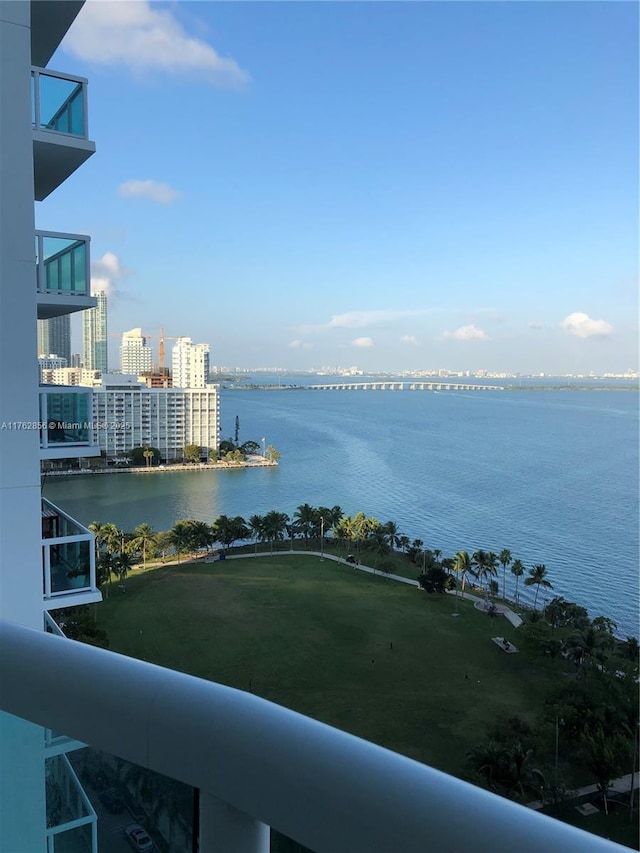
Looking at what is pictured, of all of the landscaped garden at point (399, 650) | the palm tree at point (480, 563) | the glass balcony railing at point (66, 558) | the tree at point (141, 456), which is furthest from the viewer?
the tree at point (141, 456)

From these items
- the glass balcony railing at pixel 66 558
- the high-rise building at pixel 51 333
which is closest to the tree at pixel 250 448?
the high-rise building at pixel 51 333

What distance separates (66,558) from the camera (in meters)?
2.05

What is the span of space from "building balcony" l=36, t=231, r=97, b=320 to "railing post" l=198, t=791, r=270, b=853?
181 centimetres

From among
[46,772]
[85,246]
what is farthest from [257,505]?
[46,772]

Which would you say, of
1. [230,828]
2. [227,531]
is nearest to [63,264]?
[230,828]

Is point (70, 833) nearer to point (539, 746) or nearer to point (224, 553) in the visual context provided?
point (539, 746)

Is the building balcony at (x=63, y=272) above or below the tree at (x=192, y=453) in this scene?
above

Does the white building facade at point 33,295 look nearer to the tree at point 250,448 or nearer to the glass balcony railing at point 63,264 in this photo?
the glass balcony railing at point 63,264

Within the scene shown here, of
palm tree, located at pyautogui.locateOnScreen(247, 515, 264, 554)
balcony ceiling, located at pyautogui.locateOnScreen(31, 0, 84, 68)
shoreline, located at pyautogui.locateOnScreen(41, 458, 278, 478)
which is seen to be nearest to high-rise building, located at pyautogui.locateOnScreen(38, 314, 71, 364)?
balcony ceiling, located at pyautogui.locateOnScreen(31, 0, 84, 68)

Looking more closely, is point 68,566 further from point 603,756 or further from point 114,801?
point 603,756

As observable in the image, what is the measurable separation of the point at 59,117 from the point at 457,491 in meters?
19.8

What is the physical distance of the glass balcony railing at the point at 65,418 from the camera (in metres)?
2.02

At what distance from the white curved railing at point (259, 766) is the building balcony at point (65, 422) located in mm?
1721

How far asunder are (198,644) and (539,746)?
13.6 feet
